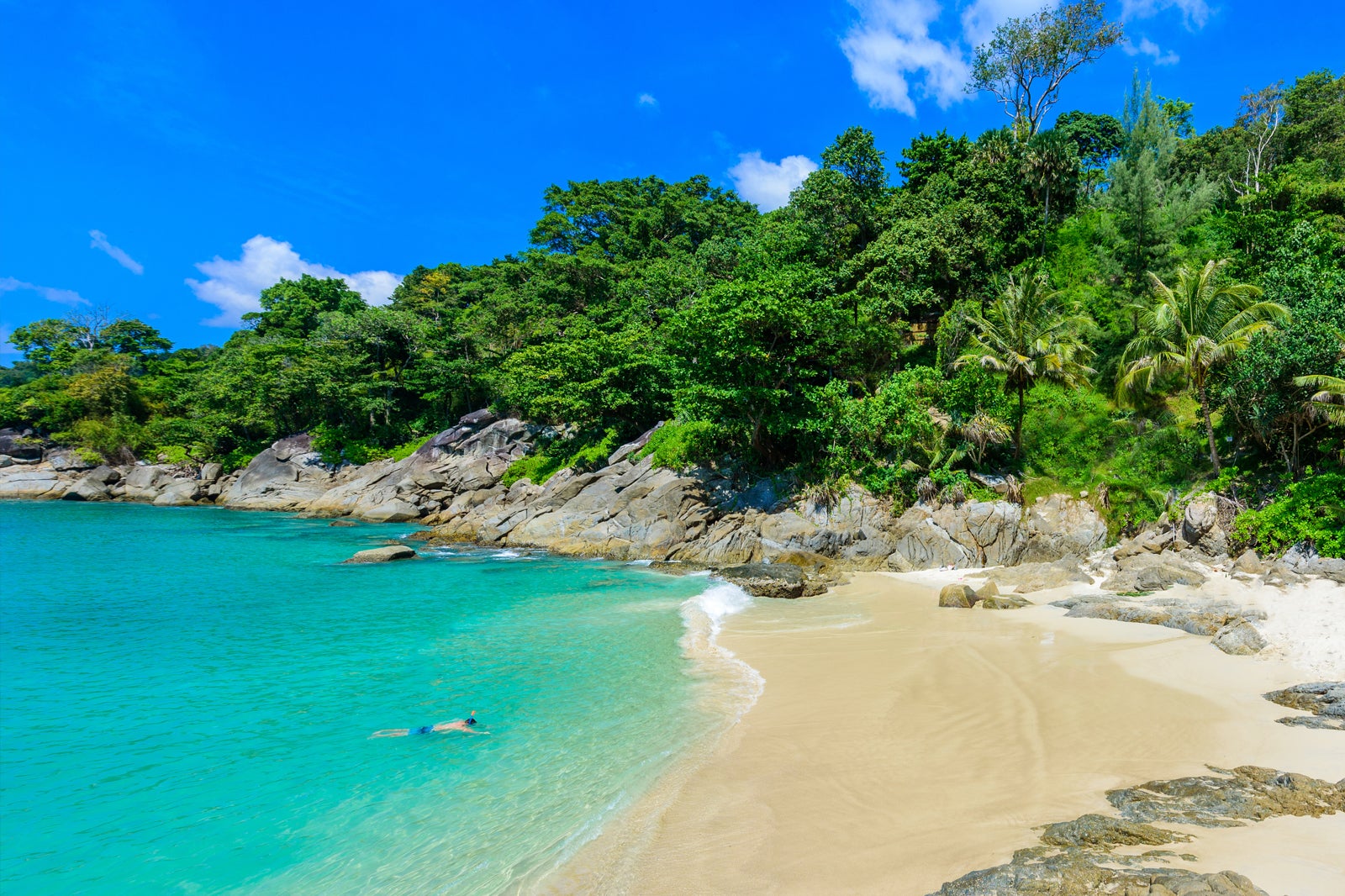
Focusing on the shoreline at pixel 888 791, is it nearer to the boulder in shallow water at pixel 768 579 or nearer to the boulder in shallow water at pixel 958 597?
the boulder in shallow water at pixel 958 597

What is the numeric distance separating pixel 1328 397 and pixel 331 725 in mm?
24121

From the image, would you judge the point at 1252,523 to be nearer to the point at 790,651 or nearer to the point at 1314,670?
the point at 1314,670

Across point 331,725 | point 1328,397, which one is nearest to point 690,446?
point 331,725

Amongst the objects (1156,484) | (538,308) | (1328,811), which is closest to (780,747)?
(1328,811)

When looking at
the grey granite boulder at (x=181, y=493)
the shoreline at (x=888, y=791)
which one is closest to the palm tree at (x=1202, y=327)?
the shoreline at (x=888, y=791)

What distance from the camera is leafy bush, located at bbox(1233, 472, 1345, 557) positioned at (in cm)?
1452

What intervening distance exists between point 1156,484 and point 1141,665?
45.5ft

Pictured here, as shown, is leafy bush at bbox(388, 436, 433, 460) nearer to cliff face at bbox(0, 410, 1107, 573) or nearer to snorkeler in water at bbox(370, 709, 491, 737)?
cliff face at bbox(0, 410, 1107, 573)

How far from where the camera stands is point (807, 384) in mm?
27719

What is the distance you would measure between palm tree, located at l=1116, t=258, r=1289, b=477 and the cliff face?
5408 mm

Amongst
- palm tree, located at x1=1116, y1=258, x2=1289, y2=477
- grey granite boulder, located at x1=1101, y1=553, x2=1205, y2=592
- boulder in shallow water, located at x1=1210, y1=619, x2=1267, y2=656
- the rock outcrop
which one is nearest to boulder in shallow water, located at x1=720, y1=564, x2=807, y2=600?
the rock outcrop

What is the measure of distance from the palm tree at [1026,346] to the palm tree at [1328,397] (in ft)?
27.1

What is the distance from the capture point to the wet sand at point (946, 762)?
5512 millimetres

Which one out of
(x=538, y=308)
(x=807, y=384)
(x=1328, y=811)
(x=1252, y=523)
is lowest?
(x=1328, y=811)
